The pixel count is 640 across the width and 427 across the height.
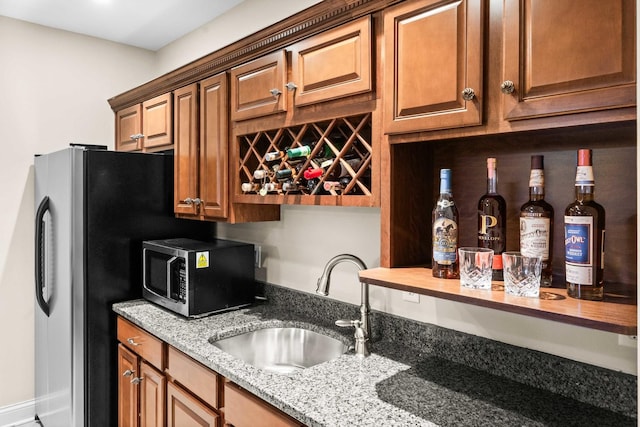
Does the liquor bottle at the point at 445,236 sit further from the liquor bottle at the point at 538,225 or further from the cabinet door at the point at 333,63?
the cabinet door at the point at 333,63

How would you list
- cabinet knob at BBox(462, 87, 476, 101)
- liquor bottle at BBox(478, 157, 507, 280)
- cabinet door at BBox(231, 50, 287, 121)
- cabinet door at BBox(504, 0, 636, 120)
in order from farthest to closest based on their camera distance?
cabinet door at BBox(231, 50, 287, 121) → liquor bottle at BBox(478, 157, 507, 280) → cabinet knob at BBox(462, 87, 476, 101) → cabinet door at BBox(504, 0, 636, 120)

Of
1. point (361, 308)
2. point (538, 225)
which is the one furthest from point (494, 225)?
point (361, 308)

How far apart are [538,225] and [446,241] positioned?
0.85ft

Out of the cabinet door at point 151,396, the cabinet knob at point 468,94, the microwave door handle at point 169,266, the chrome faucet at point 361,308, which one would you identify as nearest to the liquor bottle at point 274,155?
the chrome faucet at point 361,308

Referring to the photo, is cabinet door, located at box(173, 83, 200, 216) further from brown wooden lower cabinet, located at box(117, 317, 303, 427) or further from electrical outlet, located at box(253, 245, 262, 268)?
brown wooden lower cabinet, located at box(117, 317, 303, 427)

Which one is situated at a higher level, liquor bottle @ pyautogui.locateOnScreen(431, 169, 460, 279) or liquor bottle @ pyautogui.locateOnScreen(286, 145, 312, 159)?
liquor bottle @ pyautogui.locateOnScreen(286, 145, 312, 159)

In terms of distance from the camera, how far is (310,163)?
1730 mm

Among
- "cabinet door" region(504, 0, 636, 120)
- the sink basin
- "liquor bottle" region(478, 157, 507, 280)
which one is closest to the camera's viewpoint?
"cabinet door" region(504, 0, 636, 120)

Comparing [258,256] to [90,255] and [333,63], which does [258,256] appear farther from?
[333,63]

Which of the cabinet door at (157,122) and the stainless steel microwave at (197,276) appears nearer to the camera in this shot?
the stainless steel microwave at (197,276)

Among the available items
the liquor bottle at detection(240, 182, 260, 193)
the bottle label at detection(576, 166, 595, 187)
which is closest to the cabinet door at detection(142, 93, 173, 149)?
the liquor bottle at detection(240, 182, 260, 193)

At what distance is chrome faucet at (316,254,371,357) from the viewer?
1639 mm

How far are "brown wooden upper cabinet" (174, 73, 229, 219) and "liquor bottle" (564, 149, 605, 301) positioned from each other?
154 cm

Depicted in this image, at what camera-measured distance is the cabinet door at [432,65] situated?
1175mm
